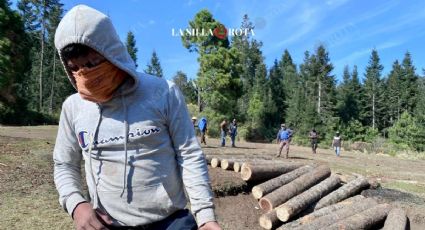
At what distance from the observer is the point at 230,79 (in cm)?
3647

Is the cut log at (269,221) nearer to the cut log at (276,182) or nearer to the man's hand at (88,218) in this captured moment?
the cut log at (276,182)

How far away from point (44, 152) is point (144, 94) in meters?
11.3

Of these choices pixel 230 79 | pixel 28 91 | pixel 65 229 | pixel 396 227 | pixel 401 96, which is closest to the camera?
pixel 65 229

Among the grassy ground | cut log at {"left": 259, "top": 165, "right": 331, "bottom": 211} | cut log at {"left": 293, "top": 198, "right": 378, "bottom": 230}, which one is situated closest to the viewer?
the grassy ground

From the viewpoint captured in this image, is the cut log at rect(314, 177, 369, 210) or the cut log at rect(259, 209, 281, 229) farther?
the cut log at rect(314, 177, 369, 210)

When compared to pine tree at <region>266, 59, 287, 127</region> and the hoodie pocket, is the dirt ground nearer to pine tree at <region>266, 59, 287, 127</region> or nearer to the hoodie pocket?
the hoodie pocket

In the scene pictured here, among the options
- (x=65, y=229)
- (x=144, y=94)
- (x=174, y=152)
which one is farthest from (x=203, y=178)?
(x=65, y=229)

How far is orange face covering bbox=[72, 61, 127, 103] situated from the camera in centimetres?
175

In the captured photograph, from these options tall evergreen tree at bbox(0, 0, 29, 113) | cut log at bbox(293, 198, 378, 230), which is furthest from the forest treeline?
cut log at bbox(293, 198, 378, 230)

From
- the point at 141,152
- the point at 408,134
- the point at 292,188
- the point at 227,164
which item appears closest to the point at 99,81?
the point at 141,152

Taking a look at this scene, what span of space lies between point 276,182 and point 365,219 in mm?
2552

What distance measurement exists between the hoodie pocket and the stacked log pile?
22.0ft

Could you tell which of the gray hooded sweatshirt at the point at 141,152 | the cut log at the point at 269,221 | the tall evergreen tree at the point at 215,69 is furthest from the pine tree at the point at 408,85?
the gray hooded sweatshirt at the point at 141,152

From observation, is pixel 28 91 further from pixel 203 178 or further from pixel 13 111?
pixel 203 178
